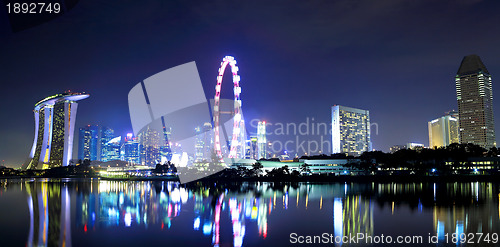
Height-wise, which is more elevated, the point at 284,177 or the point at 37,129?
the point at 37,129

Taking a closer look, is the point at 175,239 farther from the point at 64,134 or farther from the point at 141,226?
the point at 64,134

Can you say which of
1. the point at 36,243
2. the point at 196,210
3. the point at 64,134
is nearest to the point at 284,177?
the point at 196,210

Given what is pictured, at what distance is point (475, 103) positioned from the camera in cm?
18412

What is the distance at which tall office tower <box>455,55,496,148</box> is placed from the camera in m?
181

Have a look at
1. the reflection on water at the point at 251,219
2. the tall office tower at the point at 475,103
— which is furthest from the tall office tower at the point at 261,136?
the reflection on water at the point at 251,219

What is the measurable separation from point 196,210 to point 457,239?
16.6 meters

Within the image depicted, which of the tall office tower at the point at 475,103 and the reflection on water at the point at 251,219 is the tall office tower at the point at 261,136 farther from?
the reflection on water at the point at 251,219

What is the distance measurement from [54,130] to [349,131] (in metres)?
119

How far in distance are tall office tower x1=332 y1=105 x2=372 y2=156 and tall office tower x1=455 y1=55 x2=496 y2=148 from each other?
44.0 metres

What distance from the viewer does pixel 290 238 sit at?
1762 centimetres

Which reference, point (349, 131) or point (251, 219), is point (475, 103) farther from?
point (251, 219)

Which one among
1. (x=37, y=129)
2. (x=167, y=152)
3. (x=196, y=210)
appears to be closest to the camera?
(x=196, y=210)

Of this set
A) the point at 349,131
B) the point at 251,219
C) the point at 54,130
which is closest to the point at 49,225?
the point at 251,219

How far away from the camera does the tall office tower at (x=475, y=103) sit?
18112cm
